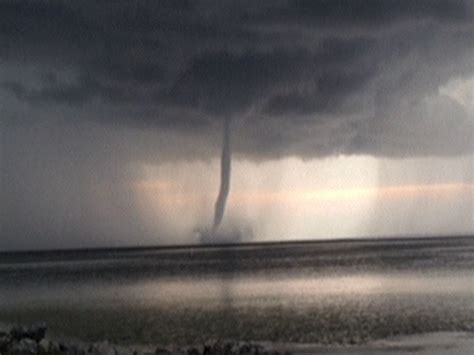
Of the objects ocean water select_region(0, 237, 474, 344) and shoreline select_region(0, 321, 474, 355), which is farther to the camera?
ocean water select_region(0, 237, 474, 344)

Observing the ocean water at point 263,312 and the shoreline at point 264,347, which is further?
the ocean water at point 263,312

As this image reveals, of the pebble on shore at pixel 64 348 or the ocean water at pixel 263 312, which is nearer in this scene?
the pebble on shore at pixel 64 348

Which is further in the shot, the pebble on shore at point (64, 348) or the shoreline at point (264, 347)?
the shoreline at point (264, 347)

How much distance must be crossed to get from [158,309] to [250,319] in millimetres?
6626

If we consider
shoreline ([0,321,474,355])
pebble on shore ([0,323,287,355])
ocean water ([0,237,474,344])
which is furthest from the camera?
ocean water ([0,237,474,344])

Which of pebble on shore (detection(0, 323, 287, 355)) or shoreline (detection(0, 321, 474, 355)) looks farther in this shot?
shoreline (detection(0, 321, 474, 355))

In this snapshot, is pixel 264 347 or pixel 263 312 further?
pixel 263 312

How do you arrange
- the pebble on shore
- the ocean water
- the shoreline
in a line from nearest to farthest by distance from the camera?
1. the pebble on shore
2. the shoreline
3. the ocean water

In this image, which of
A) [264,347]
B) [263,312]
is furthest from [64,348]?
[263,312]

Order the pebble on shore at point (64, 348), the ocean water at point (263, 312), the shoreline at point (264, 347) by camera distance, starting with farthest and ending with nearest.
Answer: the ocean water at point (263, 312) < the shoreline at point (264, 347) < the pebble on shore at point (64, 348)

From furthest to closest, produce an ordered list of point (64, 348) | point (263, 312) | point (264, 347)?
point (263, 312) < point (264, 347) < point (64, 348)

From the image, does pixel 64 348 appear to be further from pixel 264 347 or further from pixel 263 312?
pixel 263 312

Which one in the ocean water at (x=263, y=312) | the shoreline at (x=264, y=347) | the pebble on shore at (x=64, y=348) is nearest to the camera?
the pebble on shore at (x=64, y=348)

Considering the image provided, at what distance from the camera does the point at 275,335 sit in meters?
22.9
